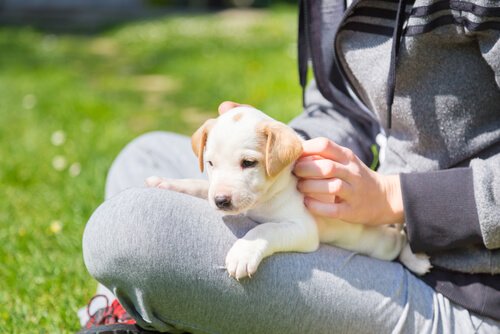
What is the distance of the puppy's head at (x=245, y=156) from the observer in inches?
67.8

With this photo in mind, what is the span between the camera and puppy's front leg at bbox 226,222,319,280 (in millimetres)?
1672

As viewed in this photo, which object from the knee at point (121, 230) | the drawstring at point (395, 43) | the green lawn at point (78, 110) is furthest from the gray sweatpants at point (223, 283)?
the green lawn at point (78, 110)

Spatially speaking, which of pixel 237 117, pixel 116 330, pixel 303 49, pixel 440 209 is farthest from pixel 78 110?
pixel 440 209

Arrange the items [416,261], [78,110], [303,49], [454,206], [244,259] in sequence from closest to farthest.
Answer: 1. [244,259]
2. [454,206]
3. [416,261]
4. [303,49]
5. [78,110]

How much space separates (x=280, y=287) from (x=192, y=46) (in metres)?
6.60

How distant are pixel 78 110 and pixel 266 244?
341 cm

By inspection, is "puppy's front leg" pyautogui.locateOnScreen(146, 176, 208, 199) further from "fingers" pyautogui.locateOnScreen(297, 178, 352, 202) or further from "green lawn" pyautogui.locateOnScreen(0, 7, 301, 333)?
"green lawn" pyautogui.locateOnScreen(0, 7, 301, 333)

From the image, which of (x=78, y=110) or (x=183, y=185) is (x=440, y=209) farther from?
(x=78, y=110)

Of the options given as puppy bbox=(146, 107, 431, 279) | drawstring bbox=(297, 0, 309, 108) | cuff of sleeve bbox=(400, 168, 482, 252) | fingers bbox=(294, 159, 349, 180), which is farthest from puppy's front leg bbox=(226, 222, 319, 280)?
drawstring bbox=(297, 0, 309, 108)

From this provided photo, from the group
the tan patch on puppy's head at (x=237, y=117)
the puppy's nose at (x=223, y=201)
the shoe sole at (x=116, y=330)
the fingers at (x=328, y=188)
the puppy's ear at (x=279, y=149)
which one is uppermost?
the tan patch on puppy's head at (x=237, y=117)

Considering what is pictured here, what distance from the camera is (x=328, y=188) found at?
1.80 m

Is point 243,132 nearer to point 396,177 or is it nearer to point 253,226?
point 253,226

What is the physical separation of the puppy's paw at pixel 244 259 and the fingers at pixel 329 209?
20 centimetres

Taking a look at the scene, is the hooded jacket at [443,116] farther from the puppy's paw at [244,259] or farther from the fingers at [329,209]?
the puppy's paw at [244,259]
